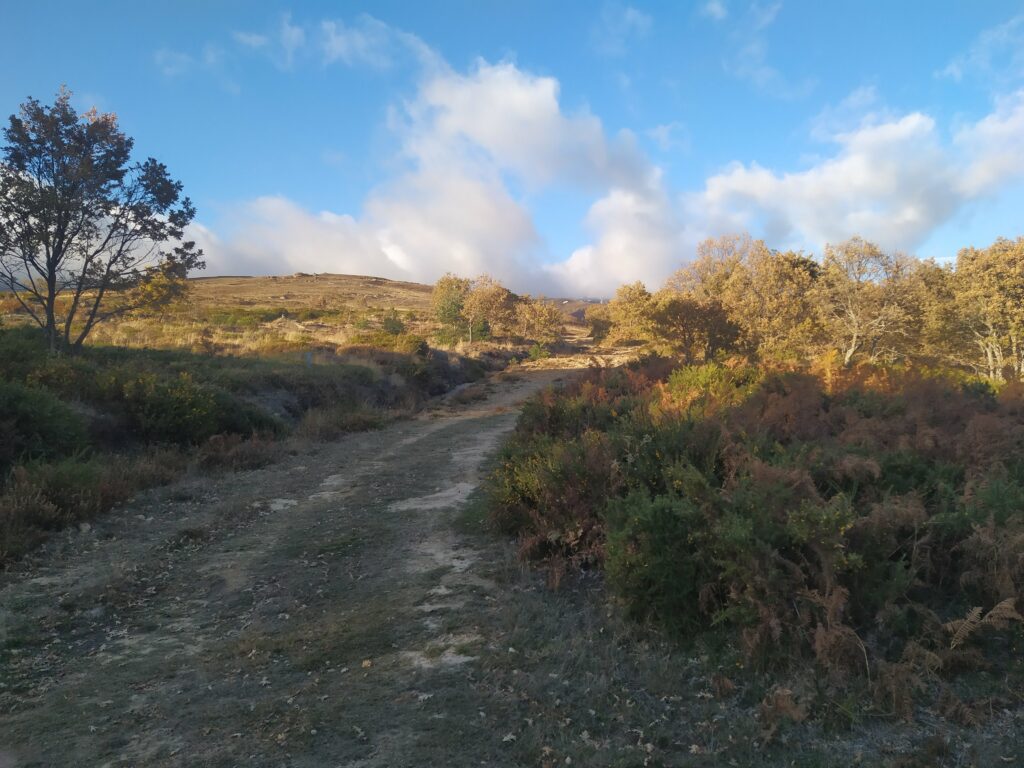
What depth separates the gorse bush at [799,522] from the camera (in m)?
3.86

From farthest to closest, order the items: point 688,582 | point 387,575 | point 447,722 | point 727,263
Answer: point 727,263
point 387,575
point 688,582
point 447,722

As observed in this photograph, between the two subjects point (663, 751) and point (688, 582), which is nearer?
point (663, 751)

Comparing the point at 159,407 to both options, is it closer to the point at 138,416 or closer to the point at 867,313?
the point at 138,416

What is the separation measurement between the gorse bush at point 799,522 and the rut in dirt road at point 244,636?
1.33m

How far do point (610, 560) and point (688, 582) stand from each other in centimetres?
64

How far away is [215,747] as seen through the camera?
3332mm

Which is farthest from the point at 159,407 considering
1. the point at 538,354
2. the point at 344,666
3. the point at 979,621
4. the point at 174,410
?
the point at 538,354

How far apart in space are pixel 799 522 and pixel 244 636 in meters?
4.34

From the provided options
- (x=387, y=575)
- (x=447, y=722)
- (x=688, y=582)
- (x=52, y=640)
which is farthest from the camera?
(x=387, y=575)

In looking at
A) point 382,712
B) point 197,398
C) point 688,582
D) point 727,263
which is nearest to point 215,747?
point 382,712

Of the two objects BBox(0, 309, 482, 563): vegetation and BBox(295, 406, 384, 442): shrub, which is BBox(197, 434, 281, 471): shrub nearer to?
BBox(0, 309, 482, 563): vegetation

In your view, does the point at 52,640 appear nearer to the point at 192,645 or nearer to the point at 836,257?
the point at 192,645

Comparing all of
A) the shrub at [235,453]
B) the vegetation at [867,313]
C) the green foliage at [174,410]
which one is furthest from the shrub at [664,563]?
the vegetation at [867,313]

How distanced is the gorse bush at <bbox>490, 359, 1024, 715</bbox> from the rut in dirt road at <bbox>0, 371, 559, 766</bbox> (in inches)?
52.5
